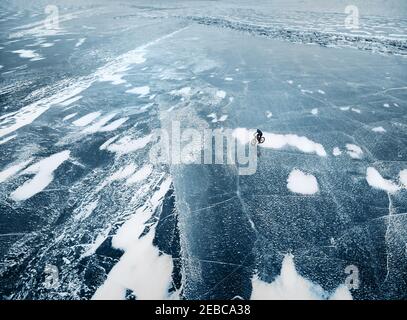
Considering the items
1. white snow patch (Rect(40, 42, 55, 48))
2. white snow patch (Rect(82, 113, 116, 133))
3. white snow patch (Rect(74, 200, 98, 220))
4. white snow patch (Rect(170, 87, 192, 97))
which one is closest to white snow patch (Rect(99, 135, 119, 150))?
white snow patch (Rect(82, 113, 116, 133))

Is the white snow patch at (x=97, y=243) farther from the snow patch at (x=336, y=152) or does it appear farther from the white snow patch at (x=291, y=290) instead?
the snow patch at (x=336, y=152)

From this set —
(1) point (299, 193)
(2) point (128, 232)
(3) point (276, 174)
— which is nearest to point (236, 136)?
(3) point (276, 174)

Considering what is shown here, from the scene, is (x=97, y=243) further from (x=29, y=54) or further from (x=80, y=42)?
(x=80, y=42)

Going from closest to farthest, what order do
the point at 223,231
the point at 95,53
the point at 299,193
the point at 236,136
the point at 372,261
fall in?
1. the point at 372,261
2. the point at 223,231
3. the point at 299,193
4. the point at 236,136
5. the point at 95,53

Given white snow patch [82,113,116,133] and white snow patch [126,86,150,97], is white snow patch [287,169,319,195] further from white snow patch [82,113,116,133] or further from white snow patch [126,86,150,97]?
white snow patch [126,86,150,97]

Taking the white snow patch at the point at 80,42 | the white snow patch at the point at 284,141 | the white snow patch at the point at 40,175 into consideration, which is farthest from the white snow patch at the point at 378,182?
the white snow patch at the point at 80,42
